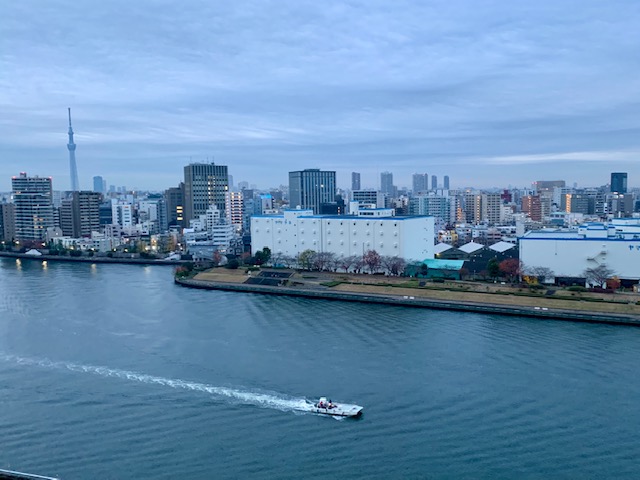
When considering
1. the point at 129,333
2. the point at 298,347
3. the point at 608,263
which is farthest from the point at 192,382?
the point at 608,263

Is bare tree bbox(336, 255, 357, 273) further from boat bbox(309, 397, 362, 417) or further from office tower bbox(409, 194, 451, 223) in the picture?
office tower bbox(409, 194, 451, 223)

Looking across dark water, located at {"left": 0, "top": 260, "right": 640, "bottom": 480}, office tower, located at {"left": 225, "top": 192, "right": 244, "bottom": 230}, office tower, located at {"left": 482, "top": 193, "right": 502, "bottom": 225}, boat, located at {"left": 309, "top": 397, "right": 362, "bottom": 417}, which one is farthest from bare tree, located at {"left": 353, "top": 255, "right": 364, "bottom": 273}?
office tower, located at {"left": 482, "top": 193, "right": 502, "bottom": 225}

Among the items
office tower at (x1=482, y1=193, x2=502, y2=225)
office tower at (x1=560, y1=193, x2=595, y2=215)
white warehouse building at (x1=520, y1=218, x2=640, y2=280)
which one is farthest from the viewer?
office tower at (x1=560, y1=193, x2=595, y2=215)

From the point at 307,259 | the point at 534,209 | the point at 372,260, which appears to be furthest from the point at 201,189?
the point at 534,209

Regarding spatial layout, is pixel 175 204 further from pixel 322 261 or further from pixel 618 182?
pixel 618 182

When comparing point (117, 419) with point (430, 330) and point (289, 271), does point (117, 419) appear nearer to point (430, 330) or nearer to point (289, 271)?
point (430, 330)

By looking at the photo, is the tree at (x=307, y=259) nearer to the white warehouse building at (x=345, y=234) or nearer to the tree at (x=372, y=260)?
the white warehouse building at (x=345, y=234)
